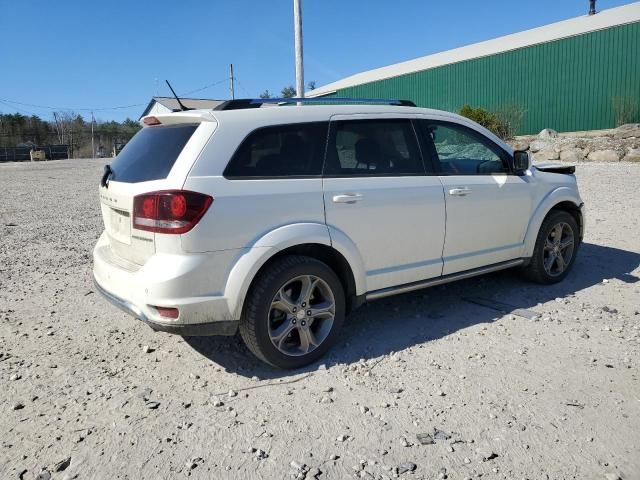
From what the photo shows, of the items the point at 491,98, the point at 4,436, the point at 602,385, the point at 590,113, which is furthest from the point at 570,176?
the point at 491,98

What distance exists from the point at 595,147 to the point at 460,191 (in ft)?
52.3

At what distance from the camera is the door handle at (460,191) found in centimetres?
435

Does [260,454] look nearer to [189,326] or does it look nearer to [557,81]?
[189,326]

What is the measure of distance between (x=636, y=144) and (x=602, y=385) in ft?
54.6

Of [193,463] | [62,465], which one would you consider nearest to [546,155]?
[193,463]

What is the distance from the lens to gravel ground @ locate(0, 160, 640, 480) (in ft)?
8.55

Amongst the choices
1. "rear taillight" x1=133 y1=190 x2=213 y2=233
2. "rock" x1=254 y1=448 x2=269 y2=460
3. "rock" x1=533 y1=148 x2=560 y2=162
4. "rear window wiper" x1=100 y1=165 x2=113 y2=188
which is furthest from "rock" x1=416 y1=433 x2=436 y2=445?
"rock" x1=533 y1=148 x2=560 y2=162

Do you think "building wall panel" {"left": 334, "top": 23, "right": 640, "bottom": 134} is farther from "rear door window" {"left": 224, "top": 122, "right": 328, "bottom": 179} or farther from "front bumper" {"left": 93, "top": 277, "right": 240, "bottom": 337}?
"front bumper" {"left": 93, "top": 277, "right": 240, "bottom": 337}

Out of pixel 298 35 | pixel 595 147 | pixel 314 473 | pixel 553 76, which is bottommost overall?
pixel 314 473

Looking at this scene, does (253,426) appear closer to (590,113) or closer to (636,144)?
(636,144)

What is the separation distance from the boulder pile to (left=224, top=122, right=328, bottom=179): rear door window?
14.7 m

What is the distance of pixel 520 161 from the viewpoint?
4840mm

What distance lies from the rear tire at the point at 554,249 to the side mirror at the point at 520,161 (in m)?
0.72

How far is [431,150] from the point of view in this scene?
14.4 ft
